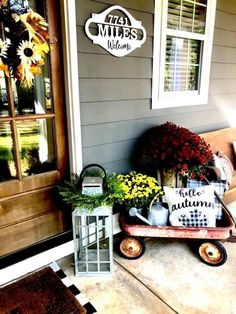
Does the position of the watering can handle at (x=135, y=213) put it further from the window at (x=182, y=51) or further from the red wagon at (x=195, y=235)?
the window at (x=182, y=51)

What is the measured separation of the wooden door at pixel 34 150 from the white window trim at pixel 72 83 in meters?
0.05

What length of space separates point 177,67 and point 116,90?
87cm

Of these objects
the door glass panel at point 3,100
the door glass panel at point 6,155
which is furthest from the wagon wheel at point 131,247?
the door glass panel at point 3,100

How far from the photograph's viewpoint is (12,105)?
5.65 feet

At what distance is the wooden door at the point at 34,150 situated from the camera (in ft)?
5.74

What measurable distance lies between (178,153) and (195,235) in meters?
0.64

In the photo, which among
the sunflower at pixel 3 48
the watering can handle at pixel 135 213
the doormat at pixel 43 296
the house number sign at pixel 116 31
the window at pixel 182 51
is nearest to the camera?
the sunflower at pixel 3 48

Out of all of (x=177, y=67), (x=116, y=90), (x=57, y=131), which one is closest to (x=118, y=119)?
(x=116, y=90)

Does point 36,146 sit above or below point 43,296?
above

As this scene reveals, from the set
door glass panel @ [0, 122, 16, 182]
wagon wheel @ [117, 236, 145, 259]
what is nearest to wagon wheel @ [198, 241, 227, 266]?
wagon wheel @ [117, 236, 145, 259]

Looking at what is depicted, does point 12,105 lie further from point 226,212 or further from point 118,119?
point 226,212

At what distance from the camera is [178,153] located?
2049 millimetres

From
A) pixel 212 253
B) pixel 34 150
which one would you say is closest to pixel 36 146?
pixel 34 150

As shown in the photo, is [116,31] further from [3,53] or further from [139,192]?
[139,192]
